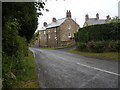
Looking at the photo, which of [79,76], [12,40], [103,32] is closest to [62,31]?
[103,32]

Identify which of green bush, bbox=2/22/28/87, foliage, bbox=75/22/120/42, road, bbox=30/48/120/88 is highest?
foliage, bbox=75/22/120/42

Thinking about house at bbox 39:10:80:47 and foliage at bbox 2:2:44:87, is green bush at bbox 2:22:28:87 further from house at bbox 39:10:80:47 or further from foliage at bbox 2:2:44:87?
house at bbox 39:10:80:47

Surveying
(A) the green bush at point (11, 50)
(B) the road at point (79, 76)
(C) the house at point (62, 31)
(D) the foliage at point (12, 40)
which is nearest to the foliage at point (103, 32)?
(B) the road at point (79, 76)

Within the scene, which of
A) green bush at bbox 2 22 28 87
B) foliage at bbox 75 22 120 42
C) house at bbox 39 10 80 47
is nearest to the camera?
green bush at bbox 2 22 28 87

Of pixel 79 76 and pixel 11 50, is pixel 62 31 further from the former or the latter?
pixel 79 76

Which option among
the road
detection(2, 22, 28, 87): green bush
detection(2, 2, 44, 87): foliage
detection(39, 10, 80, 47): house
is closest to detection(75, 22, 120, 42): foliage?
the road

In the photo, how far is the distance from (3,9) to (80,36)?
21.0 metres

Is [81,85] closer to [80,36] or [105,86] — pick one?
[105,86]

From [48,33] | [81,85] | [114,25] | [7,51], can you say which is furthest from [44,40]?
[81,85]

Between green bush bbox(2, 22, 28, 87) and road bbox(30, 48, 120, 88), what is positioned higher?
green bush bbox(2, 22, 28, 87)

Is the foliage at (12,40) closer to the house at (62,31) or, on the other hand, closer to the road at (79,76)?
the road at (79,76)

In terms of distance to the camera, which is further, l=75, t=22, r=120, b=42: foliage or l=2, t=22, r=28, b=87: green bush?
l=75, t=22, r=120, b=42: foliage

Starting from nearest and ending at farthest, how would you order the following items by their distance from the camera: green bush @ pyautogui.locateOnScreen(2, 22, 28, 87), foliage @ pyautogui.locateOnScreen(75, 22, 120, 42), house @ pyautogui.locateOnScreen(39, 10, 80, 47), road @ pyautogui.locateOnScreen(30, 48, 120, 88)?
road @ pyautogui.locateOnScreen(30, 48, 120, 88)
green bush @ pyautogui.locateOnScreen(2, 22, 28, 87)
foliage @ pyautogui.locateOnScreen(75, 22, 120, 42)
house @ pyautogui.locateOnScreen(39, 10, 80, 47)

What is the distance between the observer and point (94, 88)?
478 centimetres
